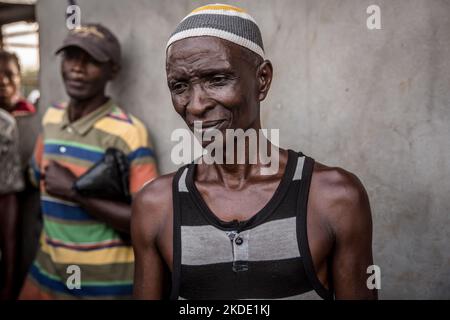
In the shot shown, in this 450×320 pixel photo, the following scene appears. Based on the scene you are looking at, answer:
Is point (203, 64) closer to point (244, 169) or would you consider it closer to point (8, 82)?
point (244, 169)

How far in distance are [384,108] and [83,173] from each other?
5.24ft

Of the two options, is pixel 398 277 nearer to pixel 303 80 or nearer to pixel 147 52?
pixel 303 80

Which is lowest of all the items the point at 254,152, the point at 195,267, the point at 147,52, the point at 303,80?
the point at 195,267

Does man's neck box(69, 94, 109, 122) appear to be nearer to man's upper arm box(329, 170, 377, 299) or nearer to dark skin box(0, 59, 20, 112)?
dark skin box(0, 59, 20, 112)

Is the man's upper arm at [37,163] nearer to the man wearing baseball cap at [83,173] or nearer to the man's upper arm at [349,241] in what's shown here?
the man wearing baseball cap at [83,173]

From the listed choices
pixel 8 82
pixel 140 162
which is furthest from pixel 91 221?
pixel 8 82

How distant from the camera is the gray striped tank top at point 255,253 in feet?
5.53

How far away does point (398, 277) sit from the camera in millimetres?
2391

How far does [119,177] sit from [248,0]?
114 cm

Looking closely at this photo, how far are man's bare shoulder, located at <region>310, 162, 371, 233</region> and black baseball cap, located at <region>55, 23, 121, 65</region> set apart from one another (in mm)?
1631

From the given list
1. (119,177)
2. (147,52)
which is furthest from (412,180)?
(147,52)

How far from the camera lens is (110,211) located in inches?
110

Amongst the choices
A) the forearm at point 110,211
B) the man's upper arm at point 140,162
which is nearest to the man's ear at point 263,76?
the man's upper arm at point 140,162

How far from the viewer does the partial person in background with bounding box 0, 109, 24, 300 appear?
336 cm
